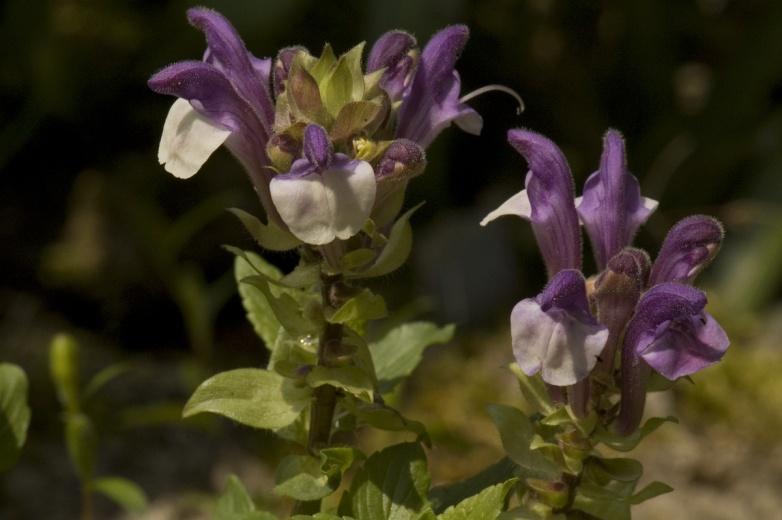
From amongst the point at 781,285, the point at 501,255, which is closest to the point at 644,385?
the point at 501,255

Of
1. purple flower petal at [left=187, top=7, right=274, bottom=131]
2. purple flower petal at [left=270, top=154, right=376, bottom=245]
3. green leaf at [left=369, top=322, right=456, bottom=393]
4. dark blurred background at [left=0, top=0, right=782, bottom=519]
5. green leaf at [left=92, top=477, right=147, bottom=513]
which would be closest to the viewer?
purple flower petal at [left=270, top=154, right=376, bottom=245]

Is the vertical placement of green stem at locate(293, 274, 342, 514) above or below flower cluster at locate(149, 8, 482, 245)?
below

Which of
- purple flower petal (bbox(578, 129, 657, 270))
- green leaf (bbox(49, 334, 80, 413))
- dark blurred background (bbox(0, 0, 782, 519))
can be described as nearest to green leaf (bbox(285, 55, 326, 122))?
purple flower petal (bbox(578, 129, 657, 270))

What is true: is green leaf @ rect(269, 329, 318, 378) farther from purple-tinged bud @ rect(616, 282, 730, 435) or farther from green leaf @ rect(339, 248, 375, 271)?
purple-tinged bud @ rect(616, 282, 730, 435)

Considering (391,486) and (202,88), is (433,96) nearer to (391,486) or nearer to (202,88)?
(202,88)

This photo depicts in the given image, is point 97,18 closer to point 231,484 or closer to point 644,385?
point 231,484

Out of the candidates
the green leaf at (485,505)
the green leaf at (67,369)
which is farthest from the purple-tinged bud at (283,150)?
the green leaf at (67,369)

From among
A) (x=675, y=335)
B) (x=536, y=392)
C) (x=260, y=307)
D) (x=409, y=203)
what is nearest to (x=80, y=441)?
(x=260, y=307)

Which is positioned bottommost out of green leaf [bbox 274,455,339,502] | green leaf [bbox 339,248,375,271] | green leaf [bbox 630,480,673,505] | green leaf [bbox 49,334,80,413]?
green leaf [bbox 49,334,80,413]
